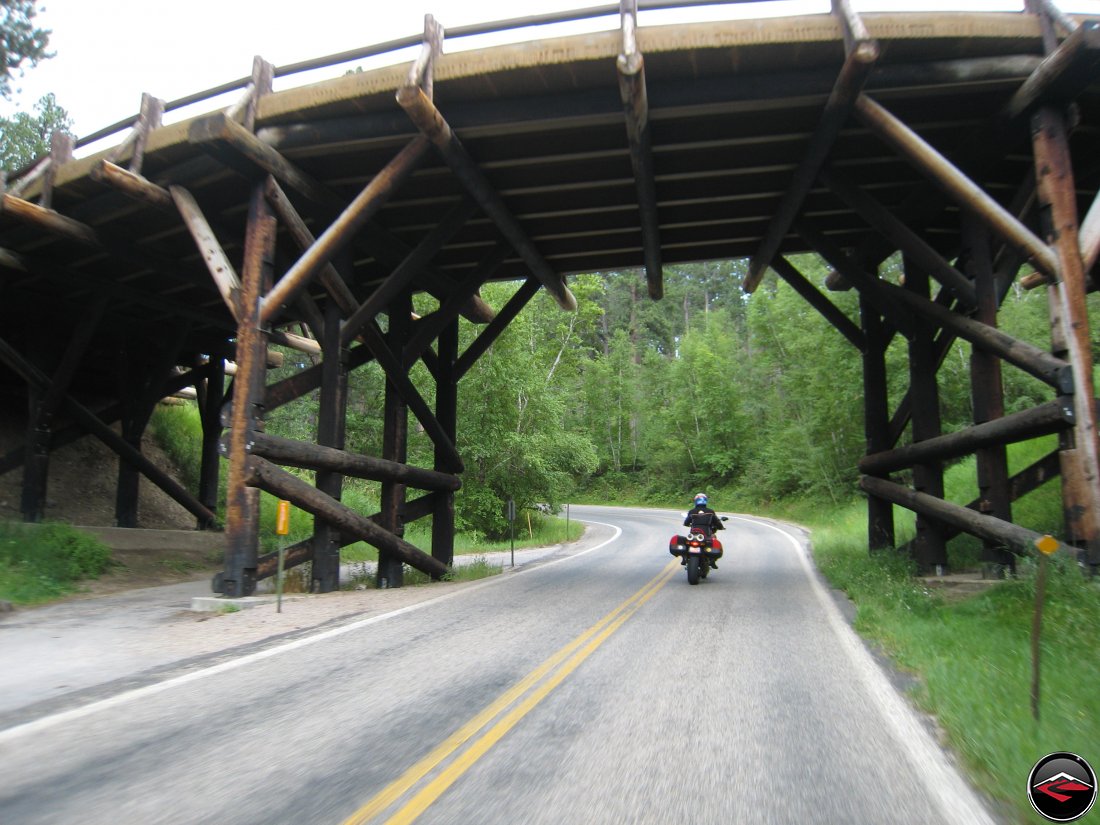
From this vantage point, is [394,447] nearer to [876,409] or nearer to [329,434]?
[329,434]

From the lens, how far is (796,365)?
116 feet

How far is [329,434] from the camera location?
11.8m

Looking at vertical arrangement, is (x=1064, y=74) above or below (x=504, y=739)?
above

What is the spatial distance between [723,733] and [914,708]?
1.57 metres

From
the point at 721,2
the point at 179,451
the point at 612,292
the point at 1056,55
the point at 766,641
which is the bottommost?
the point at 766,641

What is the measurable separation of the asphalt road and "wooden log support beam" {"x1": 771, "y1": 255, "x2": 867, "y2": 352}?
8113 millimetres

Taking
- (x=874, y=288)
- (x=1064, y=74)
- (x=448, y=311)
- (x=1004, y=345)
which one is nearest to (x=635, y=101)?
(x=1064, y=74)

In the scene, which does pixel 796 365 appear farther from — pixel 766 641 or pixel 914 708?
pixel 914 708

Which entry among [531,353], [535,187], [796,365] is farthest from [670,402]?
[535,187]

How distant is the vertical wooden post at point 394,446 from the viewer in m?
12.8

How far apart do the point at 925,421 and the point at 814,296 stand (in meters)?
3.26

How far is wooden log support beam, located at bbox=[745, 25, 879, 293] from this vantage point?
814 centimetres

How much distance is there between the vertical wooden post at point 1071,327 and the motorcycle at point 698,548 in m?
5.57

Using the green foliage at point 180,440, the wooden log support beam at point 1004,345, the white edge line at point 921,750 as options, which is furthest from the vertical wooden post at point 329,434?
the green foliage at point 180,440
